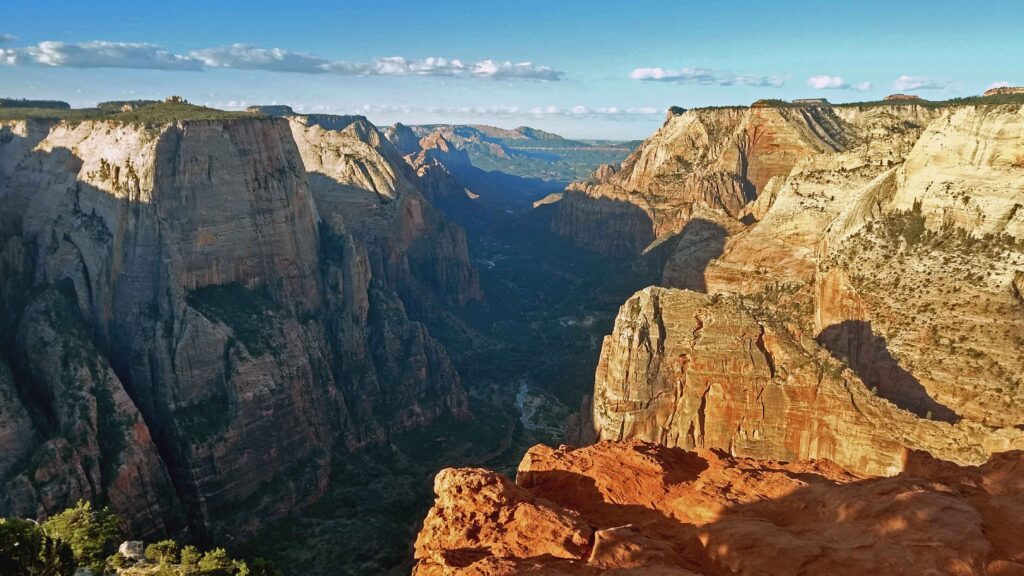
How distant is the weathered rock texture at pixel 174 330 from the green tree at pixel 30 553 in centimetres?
1488

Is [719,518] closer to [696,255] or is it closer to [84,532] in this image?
[84,532]

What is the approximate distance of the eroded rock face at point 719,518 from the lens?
67.5 ft

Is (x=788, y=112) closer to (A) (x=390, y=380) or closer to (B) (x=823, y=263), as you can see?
(B) (x=823, y=263)

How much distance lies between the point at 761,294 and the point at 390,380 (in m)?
47.4

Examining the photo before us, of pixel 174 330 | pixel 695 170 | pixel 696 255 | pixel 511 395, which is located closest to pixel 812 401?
pixel 696 255

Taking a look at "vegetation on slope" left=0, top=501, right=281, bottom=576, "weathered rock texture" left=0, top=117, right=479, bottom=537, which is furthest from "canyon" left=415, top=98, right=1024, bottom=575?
"weathered rock texture" left=0, top=117, right=479, bottom=537

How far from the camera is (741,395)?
51.1m

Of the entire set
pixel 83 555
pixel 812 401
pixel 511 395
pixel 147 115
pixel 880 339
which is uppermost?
pixel 147 115

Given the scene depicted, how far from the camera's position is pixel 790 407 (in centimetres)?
4978

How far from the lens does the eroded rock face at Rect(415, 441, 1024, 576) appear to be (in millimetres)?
20578

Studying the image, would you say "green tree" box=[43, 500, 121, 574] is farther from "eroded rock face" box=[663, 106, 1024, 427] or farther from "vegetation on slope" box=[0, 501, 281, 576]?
"eroded rock face" box=[663, 106, 1024, 427]

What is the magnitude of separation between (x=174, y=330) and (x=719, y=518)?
5677 centimetres

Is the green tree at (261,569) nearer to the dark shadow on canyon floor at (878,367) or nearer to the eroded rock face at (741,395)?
the eroded rock face at (741,395)

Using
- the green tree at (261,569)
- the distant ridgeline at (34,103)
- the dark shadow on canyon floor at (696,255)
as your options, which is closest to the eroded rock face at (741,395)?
the green tree at (261,569)
